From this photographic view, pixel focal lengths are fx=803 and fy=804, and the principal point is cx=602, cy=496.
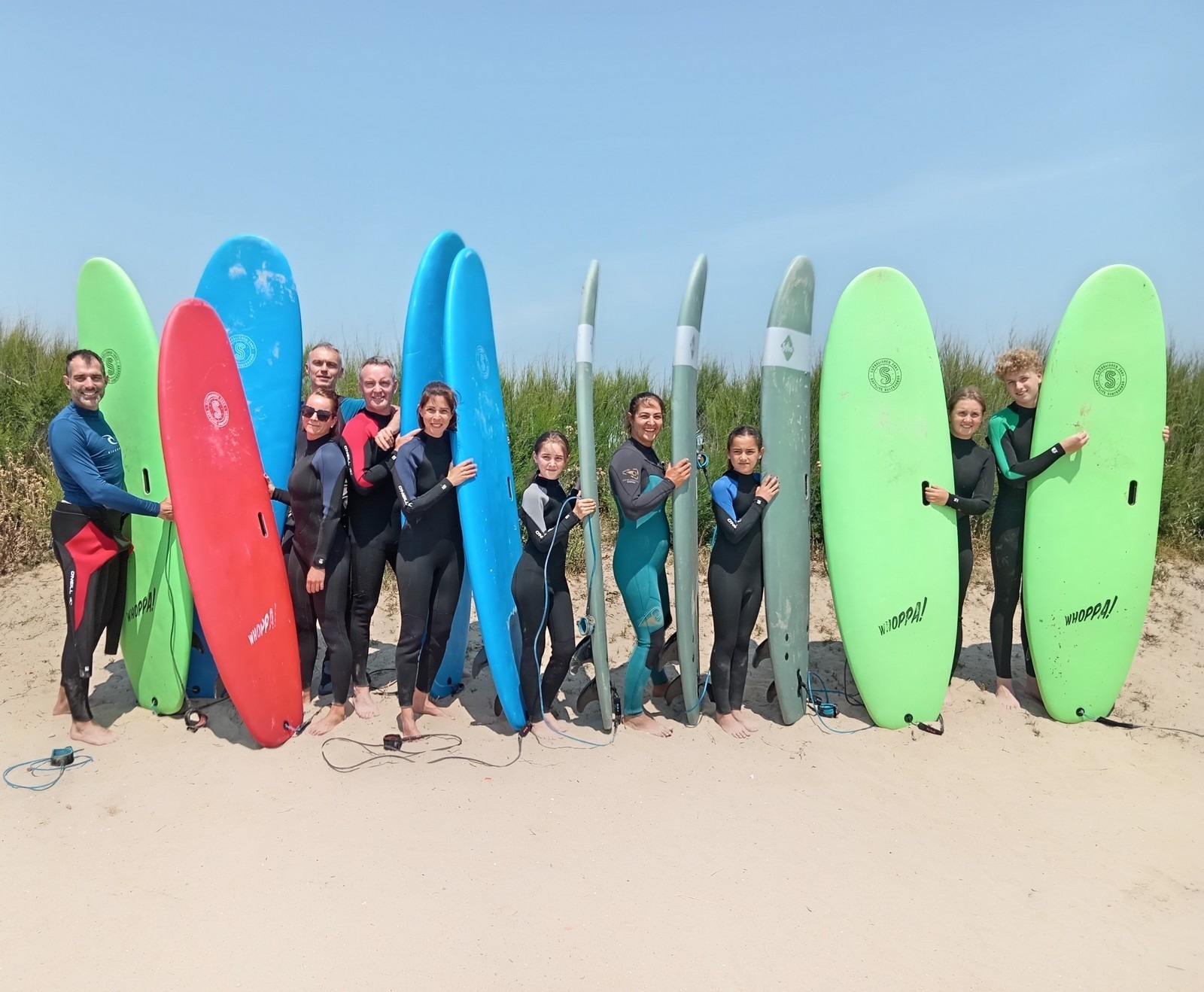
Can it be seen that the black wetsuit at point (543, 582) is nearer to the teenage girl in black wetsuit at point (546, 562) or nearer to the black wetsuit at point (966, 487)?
the teenage girl in black wetsuit at point (546, 562)

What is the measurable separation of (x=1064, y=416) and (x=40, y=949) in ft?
15.4

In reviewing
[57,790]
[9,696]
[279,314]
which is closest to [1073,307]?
[279,314]

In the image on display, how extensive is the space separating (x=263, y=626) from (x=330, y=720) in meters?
0.57

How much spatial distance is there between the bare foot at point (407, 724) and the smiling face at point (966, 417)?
305 centimetres

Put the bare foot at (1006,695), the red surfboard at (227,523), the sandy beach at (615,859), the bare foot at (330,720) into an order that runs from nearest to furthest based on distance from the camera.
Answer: the sandy beach at (615,859) < the red surfboard at (227,523) < the bare foot at (330,720) < the bare foot at (1006,695)

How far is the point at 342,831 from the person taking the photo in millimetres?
3012

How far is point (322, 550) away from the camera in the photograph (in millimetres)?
3652

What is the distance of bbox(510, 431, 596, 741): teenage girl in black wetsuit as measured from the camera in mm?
3576

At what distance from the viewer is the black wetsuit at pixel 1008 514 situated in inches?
162

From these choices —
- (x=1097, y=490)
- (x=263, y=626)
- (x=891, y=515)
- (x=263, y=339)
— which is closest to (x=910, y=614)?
(x=891, y=515)

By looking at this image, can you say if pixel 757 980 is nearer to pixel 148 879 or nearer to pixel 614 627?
pixel 148 879

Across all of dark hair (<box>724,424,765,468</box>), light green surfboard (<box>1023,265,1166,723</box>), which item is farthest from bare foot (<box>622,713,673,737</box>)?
light green surfboard (<box>1023,265,1166,723</box>)

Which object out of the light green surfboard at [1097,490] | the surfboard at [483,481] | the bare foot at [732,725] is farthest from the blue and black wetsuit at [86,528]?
the light green surfboard at [1097,490]

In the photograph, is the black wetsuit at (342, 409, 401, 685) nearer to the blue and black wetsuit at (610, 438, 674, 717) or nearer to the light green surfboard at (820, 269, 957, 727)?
the blue and black wetsuit at (610, 438, 674, 717)
